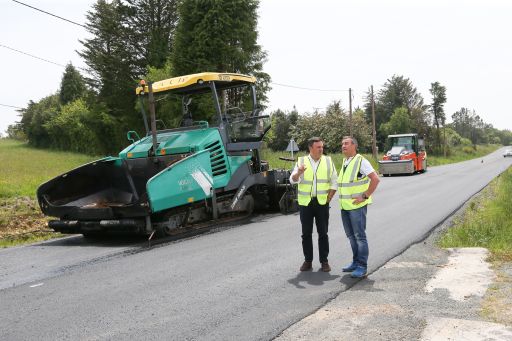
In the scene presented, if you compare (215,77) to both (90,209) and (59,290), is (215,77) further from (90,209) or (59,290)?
(59,290)

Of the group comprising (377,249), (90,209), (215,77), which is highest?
(215,77)

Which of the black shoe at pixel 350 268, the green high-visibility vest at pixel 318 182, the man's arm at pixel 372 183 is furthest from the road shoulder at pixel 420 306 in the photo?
the green high-visibility vest at pixel 318 182

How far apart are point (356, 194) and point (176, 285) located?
224 centimetres

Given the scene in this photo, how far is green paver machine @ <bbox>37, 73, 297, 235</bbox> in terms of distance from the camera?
26.3 ft

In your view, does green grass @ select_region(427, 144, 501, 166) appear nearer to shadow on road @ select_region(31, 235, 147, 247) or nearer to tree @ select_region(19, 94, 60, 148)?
shadow on road @ select_region(31, 235, 147, 247)

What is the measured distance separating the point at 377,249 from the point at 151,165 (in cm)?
416

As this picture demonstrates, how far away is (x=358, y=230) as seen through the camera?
563 cm

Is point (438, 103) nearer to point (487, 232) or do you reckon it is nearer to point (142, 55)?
point (142, 55)

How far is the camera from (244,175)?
1016 cm

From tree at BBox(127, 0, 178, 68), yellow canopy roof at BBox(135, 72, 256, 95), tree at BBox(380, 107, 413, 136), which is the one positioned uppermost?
tree at BBox(127, 0, 178, 68)

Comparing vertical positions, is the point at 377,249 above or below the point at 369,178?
below

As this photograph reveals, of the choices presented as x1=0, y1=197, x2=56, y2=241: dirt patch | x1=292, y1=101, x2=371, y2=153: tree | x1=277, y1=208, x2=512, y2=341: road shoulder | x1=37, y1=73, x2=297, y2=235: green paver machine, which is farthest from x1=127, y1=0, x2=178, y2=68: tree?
x1=277, y1=208, x2=512, y2=341: road shoulder

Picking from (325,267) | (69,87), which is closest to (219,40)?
(325,267)

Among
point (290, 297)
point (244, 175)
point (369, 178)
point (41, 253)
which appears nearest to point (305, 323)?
point (290, 297)
